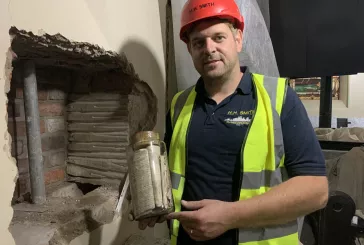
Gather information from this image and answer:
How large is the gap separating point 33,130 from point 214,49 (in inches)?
25.9

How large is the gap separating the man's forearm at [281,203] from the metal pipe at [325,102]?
223 centimetres

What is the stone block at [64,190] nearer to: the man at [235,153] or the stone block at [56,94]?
the stone block at [56,94]

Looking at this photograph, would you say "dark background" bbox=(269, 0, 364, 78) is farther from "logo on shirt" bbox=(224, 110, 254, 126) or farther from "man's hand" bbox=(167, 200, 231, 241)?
"man's hand" bbox=(167, 200, 231, 241)

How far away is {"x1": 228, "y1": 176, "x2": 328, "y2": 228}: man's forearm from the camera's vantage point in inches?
34.7

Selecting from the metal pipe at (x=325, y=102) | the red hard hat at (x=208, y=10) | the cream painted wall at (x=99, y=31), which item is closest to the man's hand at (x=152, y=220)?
the cream painted wall at (x=99, y=31)

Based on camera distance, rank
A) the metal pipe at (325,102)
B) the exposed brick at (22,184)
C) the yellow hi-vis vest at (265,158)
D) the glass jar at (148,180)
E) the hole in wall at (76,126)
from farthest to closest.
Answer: the metal pipe at (325,102) → the exposed brick at (22,184) → the hole in wall at (76,126) → the yellow hi-vis vest at (265,158) → the glass jar at (148,180)

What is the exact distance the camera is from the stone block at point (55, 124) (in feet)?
4.44

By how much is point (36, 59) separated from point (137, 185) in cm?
60

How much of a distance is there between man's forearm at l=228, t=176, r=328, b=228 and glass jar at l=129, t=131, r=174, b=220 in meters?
0.20

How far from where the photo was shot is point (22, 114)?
121 cm

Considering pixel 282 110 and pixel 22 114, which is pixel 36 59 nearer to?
pixel 22 114

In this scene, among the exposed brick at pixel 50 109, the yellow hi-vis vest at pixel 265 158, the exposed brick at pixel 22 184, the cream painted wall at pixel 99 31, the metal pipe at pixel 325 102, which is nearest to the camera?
the cream painted wall at pixel 99 31

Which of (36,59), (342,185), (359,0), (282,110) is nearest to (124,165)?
(36,59)

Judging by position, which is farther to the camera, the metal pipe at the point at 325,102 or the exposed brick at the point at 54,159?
the metal pipe at the point at 325,102
